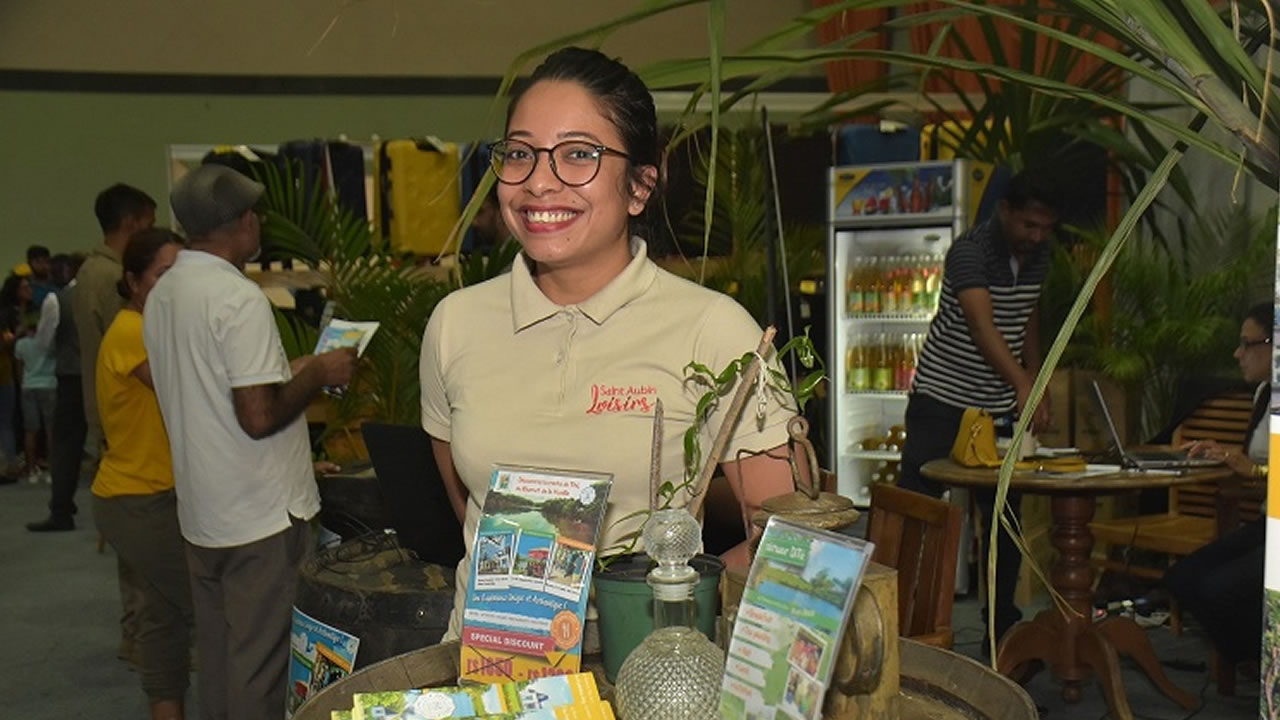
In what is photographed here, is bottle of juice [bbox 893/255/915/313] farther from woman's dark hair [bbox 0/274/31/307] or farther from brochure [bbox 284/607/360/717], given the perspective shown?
woman's dark hair [bbox 0/274/31/307]

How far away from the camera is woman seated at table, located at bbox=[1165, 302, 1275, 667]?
13.6 ft

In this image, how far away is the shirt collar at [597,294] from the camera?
1744mm

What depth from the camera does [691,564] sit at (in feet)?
4.83

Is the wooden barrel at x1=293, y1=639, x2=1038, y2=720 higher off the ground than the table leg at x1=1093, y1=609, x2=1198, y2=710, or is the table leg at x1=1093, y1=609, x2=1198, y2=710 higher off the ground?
the wooden barrel at x1=293, y1=639, x2=1038, y2=720

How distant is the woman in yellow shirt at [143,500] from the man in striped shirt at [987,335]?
2.53 metres

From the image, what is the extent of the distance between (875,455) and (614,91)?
5.19 meters

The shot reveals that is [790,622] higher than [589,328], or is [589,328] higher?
[589,328]

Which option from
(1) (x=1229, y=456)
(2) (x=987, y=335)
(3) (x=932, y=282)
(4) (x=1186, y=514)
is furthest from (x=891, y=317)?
(1) (x=1229, y=456)

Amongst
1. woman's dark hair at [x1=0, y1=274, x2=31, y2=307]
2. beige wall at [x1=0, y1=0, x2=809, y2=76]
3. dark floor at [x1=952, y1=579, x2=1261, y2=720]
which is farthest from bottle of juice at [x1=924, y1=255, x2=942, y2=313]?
woman's dark hair at [x1=0, y1=274, x2=31, y2=307]

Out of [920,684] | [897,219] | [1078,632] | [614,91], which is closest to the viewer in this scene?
[920,684]

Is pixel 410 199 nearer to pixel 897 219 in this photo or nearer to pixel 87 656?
pixel 897 219

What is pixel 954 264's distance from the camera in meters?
4.82

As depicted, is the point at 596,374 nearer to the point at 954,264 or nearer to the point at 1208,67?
the point at 1208,67

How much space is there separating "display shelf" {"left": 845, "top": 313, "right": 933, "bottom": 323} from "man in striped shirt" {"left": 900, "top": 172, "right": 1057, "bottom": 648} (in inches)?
53.8
